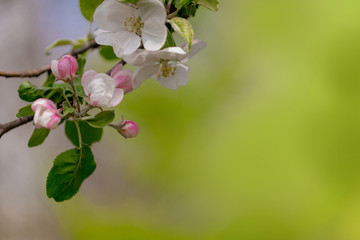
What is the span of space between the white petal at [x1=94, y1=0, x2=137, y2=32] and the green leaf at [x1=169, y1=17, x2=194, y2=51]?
72 millimetres

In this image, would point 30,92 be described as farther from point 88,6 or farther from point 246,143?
point 246,143

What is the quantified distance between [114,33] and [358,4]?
507cm

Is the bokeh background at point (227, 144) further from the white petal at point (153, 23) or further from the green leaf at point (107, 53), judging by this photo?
the white petal at point (153, 23)

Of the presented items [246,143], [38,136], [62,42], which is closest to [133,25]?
[38,136]

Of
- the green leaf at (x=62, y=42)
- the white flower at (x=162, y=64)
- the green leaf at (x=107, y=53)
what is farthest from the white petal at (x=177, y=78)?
the green leaf at (x=62, y=42)

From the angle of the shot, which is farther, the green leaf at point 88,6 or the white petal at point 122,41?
the green leaf at point 88,6

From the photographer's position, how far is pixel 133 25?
0.59 metres

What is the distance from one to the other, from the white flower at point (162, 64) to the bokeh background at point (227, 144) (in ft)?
12.5

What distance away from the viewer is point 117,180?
194 inches

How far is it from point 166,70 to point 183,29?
11cm

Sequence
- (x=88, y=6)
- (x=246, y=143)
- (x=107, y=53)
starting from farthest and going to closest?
(x=246, y=143)
(x=107, y=53)
(x=88, y=6)

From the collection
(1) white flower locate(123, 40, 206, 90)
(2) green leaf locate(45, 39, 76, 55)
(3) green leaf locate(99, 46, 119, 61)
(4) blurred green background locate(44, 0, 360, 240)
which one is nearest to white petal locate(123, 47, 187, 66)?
(1) white flower locate(123, 40, 206, 90)

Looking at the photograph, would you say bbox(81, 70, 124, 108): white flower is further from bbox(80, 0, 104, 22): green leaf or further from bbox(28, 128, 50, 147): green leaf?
bbox(80, 0, 104, 22): green leaf

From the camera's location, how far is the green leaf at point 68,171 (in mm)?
624
